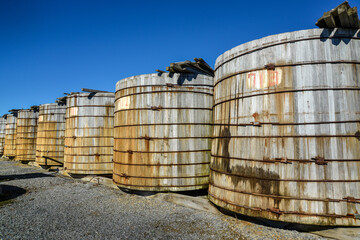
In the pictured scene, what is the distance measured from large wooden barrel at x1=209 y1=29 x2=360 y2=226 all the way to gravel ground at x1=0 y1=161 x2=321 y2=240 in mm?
807

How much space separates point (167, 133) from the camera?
412 inches

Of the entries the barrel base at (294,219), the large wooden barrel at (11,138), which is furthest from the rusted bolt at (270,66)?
the large wooden barrel at (11,138)

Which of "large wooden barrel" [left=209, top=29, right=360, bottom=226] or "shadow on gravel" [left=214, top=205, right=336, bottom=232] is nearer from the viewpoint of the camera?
"large wooden barrel" [left=209, top=29, right=360, bottom=226]

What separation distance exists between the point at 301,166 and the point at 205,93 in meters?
5.86

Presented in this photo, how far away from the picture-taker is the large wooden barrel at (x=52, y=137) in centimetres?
2045

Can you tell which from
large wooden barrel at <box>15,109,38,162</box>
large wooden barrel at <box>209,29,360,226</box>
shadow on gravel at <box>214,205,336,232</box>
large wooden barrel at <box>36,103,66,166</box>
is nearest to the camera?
large wooden barrel at <box>209,29,360,226</box>

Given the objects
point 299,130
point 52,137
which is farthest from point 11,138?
point 299,130

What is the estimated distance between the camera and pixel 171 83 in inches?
428

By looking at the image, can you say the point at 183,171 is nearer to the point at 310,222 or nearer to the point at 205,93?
the point at 205,93

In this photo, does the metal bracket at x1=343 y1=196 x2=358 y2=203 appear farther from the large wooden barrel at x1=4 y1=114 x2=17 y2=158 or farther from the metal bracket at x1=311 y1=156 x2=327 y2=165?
the large wooden barrel at x1=4 y1=114 x2=17 y2=158

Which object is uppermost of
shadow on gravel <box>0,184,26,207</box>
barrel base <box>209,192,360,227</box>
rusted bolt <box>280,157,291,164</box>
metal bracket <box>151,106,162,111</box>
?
metal bracket <box>151,106,162,111</box>

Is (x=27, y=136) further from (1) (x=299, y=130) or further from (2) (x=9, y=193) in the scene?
(1) (x=299, y=130)

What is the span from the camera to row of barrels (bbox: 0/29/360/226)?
6141 millimetres

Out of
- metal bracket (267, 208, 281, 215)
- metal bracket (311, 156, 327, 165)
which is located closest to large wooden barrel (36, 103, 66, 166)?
metal bracket (267, 208, 281, 215)
